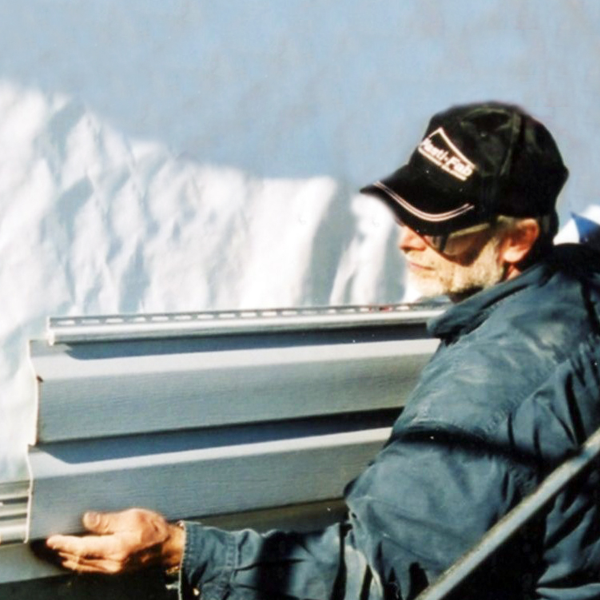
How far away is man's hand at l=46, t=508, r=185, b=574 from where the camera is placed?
7.43 ft

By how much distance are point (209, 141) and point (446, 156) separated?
0.57 meters

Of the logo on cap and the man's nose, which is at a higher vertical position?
the logo on cap

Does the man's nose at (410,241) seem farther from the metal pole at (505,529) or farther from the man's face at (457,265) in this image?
the metal pole at (505,529)

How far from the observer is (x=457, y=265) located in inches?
98.7

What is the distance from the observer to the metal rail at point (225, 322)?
2.20 m

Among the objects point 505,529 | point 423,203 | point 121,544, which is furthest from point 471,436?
point 121,544

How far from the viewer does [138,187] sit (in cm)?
223

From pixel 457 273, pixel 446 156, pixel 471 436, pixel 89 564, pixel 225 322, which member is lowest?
pixel 89 564

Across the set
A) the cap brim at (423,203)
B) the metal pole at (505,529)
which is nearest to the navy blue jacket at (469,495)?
the metal pole at (505,529)

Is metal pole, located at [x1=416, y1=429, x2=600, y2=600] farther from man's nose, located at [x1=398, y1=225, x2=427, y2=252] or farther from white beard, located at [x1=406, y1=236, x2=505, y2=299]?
man's nose, located at [x1=398, y1=225, x2=427, y2=252]

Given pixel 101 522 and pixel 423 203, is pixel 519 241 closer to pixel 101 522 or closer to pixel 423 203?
pixel 423 203

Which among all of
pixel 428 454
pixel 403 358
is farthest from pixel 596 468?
pixel 403 358

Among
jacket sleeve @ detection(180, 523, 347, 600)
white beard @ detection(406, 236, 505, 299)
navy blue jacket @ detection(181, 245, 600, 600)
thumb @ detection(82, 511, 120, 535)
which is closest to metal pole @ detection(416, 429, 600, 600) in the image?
navy blue jacket @ detection(181, 245, 600, 600)

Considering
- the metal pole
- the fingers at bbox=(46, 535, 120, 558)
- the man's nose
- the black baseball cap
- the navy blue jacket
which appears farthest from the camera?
the man's nose
